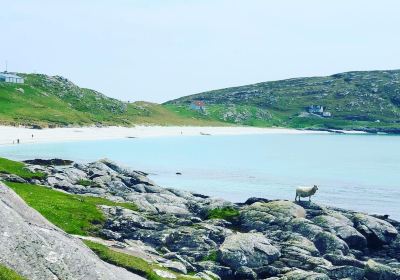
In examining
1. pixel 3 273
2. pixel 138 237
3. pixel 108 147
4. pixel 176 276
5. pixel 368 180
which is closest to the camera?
pixel 3 273

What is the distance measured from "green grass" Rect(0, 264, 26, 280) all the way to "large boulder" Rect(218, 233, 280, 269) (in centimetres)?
2315

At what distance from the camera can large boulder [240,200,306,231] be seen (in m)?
51.1

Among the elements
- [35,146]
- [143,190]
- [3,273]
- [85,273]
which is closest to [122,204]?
[143,190]

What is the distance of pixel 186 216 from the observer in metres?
54.2

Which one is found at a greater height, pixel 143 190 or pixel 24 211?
pixel 24 211

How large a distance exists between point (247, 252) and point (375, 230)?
66.2ft

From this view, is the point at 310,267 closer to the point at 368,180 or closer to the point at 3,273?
the point at 3,273

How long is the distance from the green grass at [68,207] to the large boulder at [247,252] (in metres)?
11.1

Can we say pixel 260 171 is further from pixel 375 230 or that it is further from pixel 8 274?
pixel 8 274

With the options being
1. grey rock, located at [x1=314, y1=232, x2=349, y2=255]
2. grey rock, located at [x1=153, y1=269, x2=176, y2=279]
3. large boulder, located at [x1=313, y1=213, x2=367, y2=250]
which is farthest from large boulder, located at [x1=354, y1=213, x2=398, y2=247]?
grey rock, located at [x1=153, y1=269, x2=176, y2=279]

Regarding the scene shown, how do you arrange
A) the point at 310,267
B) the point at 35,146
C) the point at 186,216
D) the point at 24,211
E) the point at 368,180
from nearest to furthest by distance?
the point at 24,211
the point at 310,267
the point at 186,216
the point at 368,180
the point at 35,146

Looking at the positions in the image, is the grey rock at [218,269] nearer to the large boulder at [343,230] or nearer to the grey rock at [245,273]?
the grey rock at [245,273]

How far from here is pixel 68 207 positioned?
1893 inches

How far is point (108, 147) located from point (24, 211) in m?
160
